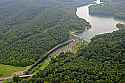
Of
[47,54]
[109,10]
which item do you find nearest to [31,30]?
[47,54]

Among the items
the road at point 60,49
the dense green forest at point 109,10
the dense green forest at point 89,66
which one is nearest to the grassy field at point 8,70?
the road at point 60,49

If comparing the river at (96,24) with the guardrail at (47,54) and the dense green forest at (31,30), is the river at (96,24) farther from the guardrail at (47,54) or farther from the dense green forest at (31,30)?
the guardrail at (47,54)

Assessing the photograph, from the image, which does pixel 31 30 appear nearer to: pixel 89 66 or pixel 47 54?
pixel 47 54

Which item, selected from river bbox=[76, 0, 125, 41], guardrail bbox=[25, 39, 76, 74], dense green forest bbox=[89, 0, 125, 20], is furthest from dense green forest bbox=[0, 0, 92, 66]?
dense green forest bbox=[89, 0, 125, 20]

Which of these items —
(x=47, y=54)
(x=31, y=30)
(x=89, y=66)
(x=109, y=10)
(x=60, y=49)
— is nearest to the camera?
(x=89, y=66)

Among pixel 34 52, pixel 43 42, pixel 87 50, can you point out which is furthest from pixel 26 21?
pixel 87 50

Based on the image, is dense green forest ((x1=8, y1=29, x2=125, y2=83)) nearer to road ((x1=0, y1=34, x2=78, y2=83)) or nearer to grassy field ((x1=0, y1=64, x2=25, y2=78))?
road ((x1=0, y1=34, x2=78, y2=83))

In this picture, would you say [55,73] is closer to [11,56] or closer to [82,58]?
[82,58]
